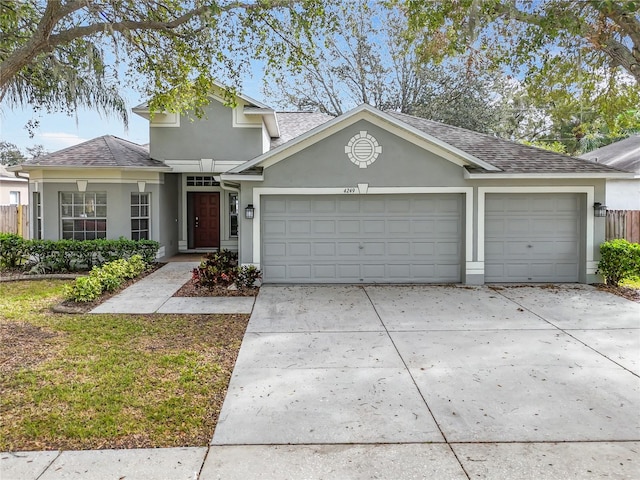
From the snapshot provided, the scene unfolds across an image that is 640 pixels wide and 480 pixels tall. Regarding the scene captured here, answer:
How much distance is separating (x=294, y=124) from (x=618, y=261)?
40.2ft

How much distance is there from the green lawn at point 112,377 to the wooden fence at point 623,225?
1054 cm

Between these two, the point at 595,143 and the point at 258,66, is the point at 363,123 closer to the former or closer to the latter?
the point at 258,66

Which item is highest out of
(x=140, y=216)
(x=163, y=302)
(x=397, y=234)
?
(x=140, y=216)

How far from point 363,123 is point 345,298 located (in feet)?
13.2

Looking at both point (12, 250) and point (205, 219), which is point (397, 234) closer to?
point (205, 219)

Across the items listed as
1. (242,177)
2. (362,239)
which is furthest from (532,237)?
(242,177)

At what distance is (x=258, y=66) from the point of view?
10.3 meters

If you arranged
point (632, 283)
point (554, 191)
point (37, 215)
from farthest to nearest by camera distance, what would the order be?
point (37, 215)
point (632, 283)
point (554, 191)

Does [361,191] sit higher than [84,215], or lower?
higher

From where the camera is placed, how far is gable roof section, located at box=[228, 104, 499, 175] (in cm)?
1039

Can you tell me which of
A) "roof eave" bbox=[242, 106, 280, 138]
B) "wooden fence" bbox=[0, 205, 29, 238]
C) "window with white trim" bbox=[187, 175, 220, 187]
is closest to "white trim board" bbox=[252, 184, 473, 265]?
"roof eave" bbox=[242, 106, 280, 138]

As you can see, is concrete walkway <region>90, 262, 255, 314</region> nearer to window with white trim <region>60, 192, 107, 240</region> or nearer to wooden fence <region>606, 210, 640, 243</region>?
window with white trim <region>60, 192, 107, 240</region>

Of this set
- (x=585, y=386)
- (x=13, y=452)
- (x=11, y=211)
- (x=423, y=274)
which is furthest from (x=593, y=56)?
(x=11, y=211)

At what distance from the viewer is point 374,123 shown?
10.7m
